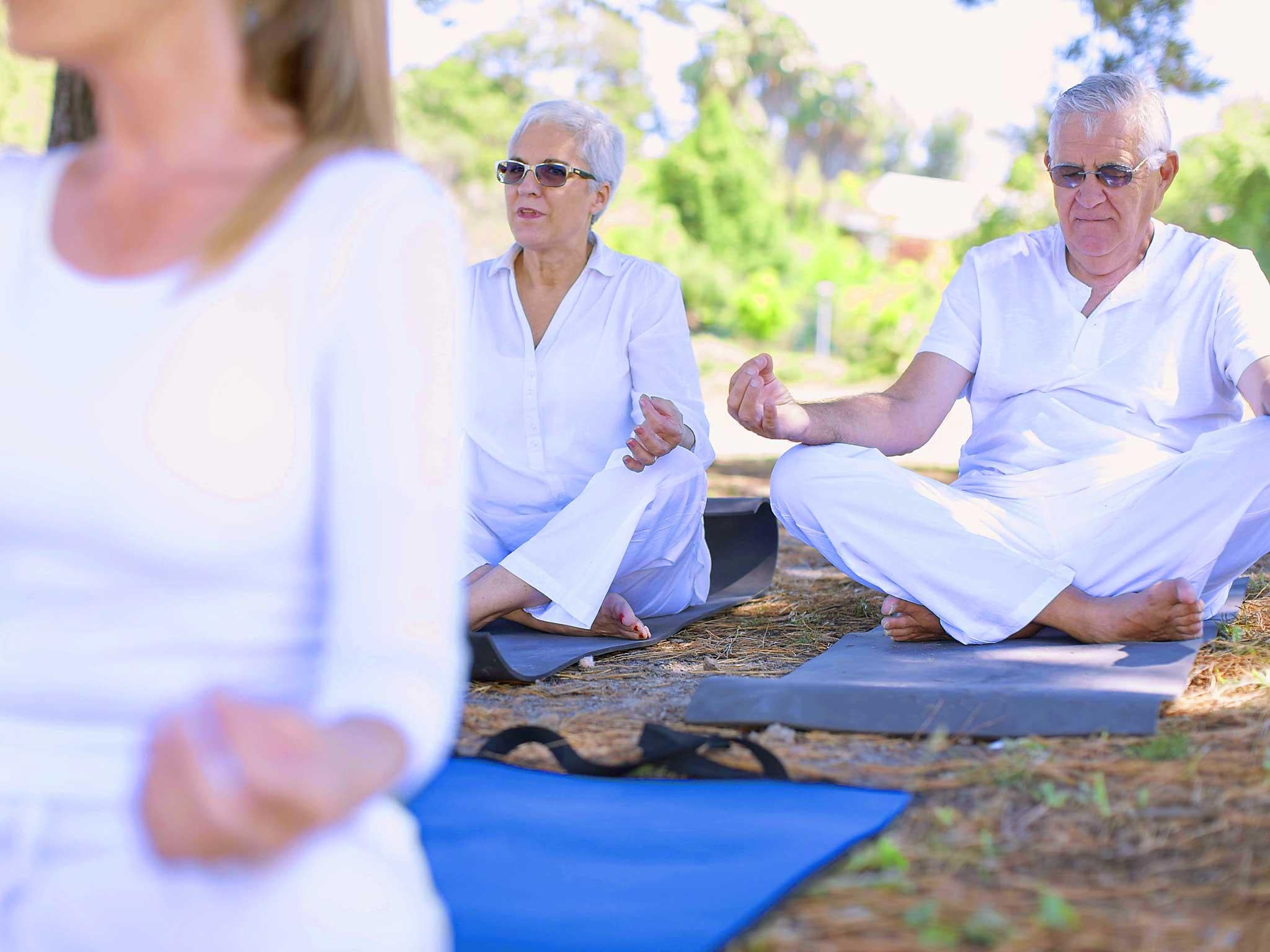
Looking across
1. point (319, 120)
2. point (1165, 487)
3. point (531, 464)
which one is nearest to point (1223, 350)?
point (1165, 487)

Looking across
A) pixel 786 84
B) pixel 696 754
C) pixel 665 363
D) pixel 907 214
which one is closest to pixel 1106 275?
pixel 665 363

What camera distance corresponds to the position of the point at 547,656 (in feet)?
11.6

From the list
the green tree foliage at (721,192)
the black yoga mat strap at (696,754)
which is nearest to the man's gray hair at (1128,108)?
the black yoga mat strap at (696,754)

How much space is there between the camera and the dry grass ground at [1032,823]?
1.67 metres

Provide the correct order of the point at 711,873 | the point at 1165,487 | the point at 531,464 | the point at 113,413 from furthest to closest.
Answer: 1. the point at 531,464
2. the point at 1165,487
3. the point at 711,873
4. the point at 113,413

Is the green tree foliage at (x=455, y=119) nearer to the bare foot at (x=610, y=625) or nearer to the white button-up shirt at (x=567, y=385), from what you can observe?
the white button-up shirt at (x=567, y=385)

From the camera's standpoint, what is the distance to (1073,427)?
12.5ft

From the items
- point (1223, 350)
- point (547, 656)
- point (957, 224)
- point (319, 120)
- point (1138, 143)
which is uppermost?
point (957, 224)

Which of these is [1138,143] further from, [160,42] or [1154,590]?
[160,42]

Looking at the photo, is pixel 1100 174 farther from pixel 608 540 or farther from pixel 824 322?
pixel 824 322

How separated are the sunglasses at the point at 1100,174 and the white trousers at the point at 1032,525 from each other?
2.45 feet

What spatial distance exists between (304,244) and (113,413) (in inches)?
8.1

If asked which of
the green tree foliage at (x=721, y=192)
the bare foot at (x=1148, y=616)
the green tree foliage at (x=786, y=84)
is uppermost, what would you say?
the green tree foliage at (x=786, y=84)

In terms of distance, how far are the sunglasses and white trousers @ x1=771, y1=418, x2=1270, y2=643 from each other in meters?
0.75
